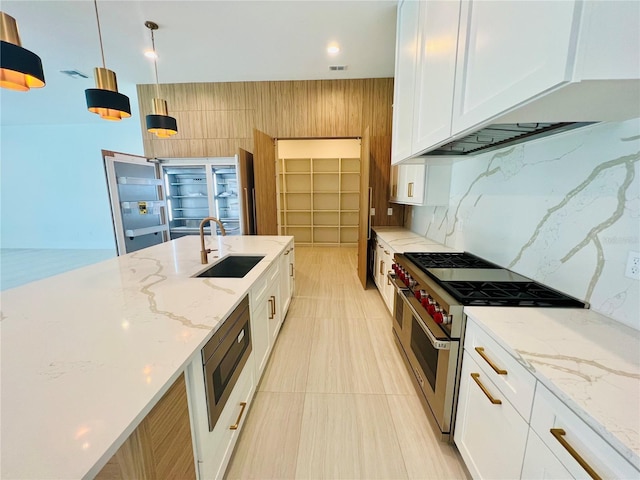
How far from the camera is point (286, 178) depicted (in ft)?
19.9

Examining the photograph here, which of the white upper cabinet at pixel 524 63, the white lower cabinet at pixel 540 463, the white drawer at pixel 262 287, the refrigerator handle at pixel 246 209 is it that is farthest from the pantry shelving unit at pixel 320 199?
the white lower cabinet at pixel 540 463

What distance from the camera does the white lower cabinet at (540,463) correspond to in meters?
0.73

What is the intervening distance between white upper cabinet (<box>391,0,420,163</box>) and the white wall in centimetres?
666

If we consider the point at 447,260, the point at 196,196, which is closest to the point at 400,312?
the point at 447,260

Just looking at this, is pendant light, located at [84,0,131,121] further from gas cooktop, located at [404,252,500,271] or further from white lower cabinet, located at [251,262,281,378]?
gas cooktop, located at [404,252,500,271]

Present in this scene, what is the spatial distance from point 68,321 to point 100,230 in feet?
24.7

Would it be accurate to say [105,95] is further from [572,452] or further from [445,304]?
[572,452]

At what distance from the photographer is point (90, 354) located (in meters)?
0.83

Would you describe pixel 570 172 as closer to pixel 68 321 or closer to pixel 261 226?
pixel 68 321

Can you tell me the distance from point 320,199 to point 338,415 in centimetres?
500

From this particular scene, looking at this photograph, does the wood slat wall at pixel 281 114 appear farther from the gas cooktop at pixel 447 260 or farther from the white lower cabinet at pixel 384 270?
the gas cooktop at pixel 447 260

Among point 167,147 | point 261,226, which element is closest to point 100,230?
point 167,147

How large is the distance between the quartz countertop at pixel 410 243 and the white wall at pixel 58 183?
6803 millimetres

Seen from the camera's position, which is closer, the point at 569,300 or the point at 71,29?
the point at 569,300
